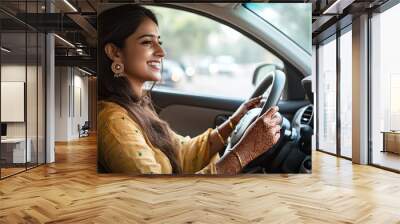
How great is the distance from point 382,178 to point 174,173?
3.50 meters

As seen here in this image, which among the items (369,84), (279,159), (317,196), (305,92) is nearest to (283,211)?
(317,196)

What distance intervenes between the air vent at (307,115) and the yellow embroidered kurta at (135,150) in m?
1.59

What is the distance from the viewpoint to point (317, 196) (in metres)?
5.38

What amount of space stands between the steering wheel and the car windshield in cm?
67

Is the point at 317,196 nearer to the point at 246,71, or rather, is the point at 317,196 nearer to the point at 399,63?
the point at 246,71

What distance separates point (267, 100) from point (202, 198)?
2.38 m

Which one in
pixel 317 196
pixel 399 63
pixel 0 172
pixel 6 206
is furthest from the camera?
pixel 399 63

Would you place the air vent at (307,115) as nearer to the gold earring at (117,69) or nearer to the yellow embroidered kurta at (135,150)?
the yellow embroidered kurta at (135,150)

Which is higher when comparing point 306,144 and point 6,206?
point 306,144

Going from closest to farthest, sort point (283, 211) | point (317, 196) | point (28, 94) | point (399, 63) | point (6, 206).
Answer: point (283, 211) → point (6, 206) → point (317, 196) → point (399, 63) → point (28, 94)

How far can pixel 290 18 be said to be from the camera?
23.1 feet

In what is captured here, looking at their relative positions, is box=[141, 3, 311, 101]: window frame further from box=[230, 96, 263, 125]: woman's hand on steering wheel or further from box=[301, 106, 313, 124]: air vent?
box=[230, 96, 263, 125]: woman's hand on steering wheel

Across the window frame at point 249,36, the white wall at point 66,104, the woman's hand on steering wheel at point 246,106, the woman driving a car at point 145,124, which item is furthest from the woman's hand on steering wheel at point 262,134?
the white wall at point 66,104

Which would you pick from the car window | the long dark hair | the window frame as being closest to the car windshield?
the window frame
